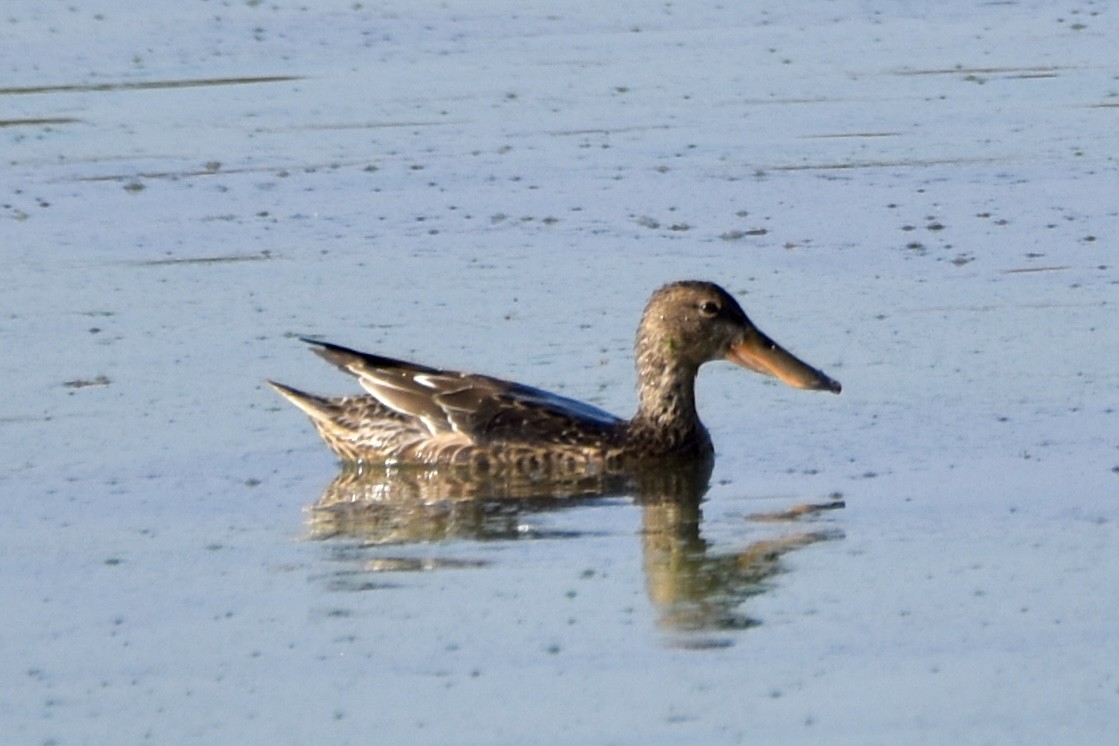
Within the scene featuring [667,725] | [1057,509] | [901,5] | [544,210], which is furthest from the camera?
[901,5]

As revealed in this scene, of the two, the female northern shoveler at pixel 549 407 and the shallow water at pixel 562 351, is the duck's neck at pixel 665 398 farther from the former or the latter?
the shallow water at pixel 562 351

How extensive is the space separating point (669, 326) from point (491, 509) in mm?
1224

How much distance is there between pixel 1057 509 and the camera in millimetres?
7902

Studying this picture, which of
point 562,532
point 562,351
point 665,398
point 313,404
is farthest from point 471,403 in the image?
point 562,532

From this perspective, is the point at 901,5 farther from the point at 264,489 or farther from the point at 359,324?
the point at 264,489

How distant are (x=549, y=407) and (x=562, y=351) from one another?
1097mm

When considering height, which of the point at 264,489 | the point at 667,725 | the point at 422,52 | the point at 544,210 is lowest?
the point at 667,725

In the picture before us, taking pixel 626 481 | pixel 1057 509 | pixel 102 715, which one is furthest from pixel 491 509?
pixel 102 715

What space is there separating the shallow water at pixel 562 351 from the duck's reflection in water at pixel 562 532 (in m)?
0.04

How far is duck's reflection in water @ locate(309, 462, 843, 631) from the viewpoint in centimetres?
730

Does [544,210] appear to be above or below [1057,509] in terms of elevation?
above

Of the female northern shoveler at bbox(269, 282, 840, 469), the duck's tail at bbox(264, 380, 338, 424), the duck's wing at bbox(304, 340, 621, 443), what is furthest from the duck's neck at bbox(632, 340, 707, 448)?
the duck's tail at bbox(264, 380, 338, 424)

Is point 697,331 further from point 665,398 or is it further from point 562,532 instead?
point 562,532

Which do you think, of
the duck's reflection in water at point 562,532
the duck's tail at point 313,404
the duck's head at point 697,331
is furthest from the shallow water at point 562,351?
the duck's head at point 697,331
